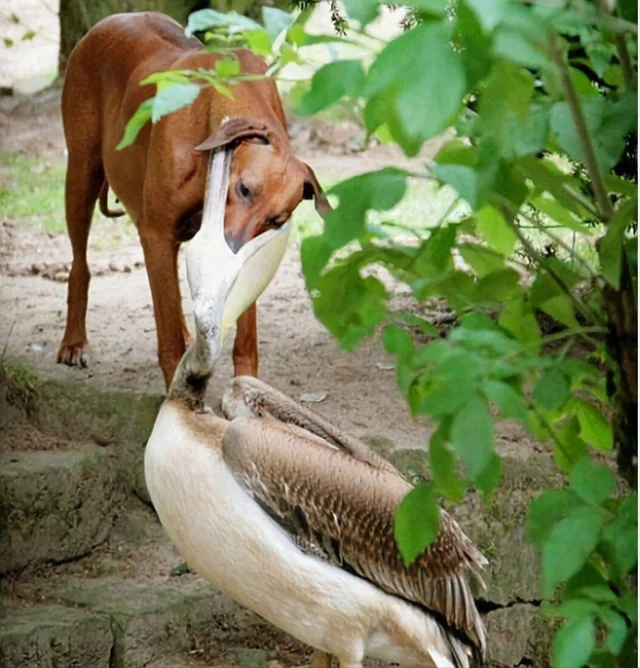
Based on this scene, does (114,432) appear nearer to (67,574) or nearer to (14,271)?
(67,574)

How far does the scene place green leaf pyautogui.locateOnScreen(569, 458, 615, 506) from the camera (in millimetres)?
1158

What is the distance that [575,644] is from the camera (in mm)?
1105

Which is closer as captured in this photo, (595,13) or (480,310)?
(595,13)

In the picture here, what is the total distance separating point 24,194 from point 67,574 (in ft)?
6.22

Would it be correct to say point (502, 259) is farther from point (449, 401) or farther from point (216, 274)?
point (216, 274)

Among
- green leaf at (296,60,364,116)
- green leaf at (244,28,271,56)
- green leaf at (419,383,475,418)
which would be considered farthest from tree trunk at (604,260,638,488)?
green leaf at (244,28,271,56)

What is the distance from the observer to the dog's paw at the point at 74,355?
354cm

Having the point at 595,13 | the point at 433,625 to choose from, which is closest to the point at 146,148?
the point at 433,625

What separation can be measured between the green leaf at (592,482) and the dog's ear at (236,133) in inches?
57.3

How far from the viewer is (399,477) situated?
255 cm

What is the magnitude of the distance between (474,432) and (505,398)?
0.05m

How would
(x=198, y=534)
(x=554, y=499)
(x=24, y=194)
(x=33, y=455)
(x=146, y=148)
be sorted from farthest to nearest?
(x=24, y=194) < (x=33, y=455) < (x=146, y=148) < (x=198, y=534) < (x=554, y=499)

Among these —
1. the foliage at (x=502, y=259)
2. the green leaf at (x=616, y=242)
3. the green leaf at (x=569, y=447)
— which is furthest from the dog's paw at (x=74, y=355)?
the green leaf at (x=616, y=242)

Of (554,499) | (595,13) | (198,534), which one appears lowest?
(198,534)
